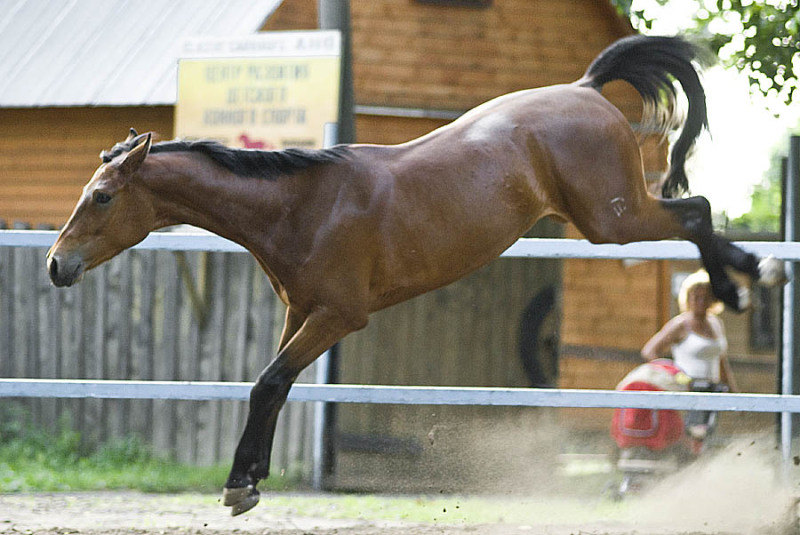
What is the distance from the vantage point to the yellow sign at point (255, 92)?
28.8 ft

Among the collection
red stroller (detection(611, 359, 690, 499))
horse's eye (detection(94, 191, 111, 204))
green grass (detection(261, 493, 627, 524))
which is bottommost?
green grass (detection(261, 493, 627, 524))

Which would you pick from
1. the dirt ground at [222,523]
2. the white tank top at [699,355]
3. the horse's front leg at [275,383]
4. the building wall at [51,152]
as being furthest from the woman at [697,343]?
the building wall at [51,152]

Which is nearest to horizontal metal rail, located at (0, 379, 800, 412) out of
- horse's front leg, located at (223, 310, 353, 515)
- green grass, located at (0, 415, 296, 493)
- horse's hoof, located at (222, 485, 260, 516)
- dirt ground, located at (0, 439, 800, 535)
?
dirt ground, located at (0, 439, 800, 535)

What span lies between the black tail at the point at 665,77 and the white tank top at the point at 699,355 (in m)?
2.78

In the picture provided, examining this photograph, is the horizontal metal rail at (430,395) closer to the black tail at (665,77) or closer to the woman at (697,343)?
the black tail at (665,77)

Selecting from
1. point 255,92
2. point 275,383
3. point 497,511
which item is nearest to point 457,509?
point 497,511

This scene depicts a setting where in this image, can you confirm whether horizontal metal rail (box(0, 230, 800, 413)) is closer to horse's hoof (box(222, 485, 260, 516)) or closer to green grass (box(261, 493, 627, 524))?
green grass (box(261, 493, 627, 524))

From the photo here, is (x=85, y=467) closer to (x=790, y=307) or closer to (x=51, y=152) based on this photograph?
(x=790, y=307)

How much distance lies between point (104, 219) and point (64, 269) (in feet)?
0.75

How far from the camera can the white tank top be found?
24.1ft

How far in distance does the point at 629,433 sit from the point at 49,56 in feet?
32.1

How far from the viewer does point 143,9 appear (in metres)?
14.2

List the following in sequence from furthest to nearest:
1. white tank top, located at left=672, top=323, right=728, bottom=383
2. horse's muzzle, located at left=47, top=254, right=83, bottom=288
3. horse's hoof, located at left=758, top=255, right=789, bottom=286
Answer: white tank top, located at left=672, top=323, right=728, bottom=383, horse's hoof, located at left=758, top=255, right=789, bottom=286, horse's muzzle, located at left=47, top=254, right=83, bottom=288

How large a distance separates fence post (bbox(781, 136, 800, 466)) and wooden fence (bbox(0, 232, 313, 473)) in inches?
117
